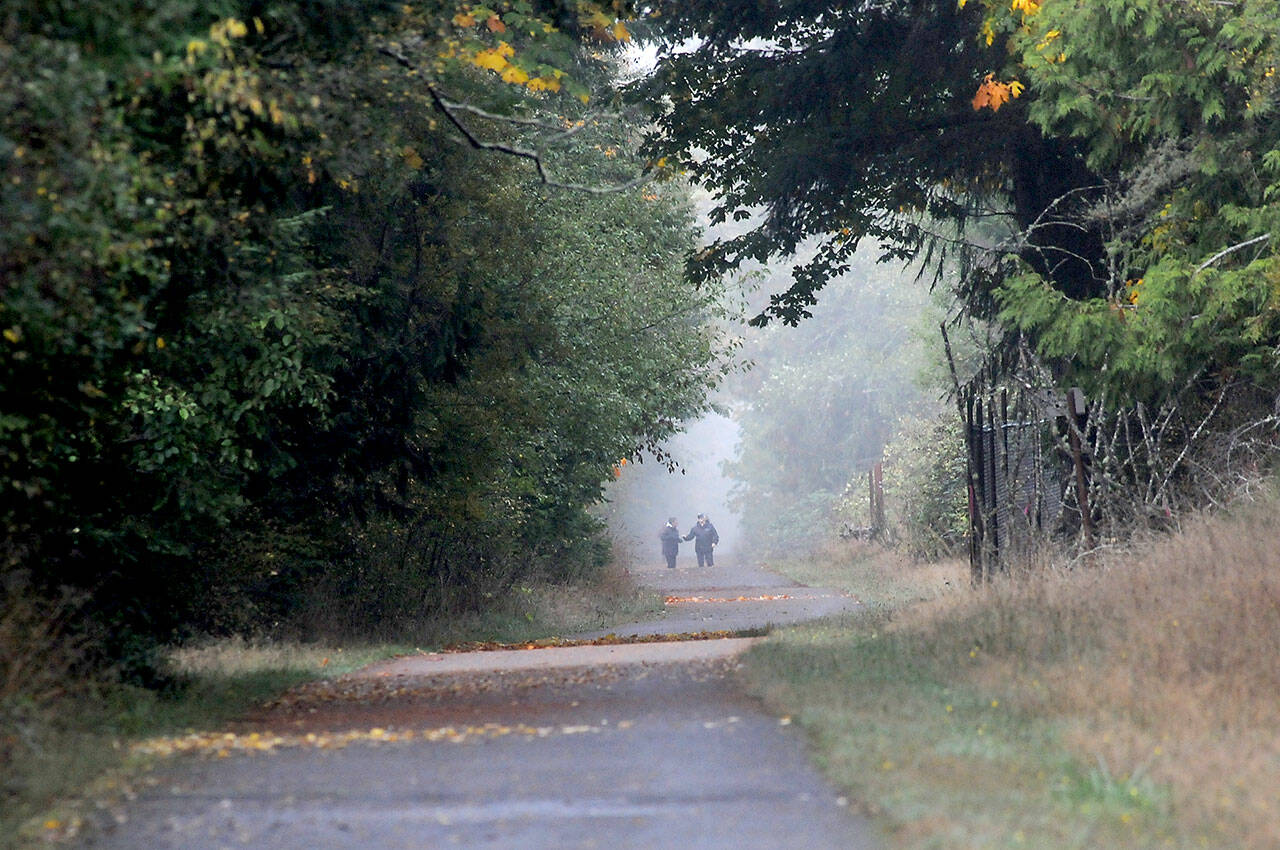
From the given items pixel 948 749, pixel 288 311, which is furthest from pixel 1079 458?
pixel 948 749

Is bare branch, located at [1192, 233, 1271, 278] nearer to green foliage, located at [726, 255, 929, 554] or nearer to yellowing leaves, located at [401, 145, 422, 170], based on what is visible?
yellowing leaves, located at [401, 145, 422, 170]

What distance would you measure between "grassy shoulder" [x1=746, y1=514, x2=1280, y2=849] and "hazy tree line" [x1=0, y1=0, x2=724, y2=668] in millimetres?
4249

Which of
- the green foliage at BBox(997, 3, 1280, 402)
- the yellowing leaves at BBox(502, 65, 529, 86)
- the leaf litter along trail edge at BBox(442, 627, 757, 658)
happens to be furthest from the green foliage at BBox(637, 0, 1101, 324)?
the yellowing leaves at BBox(502, 65, 529, 86)

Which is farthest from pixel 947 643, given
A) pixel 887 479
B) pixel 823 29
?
pixel 887 479

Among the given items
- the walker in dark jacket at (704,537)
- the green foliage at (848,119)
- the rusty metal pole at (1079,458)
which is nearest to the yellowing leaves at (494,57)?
the rusty metal pole at (1079,458)

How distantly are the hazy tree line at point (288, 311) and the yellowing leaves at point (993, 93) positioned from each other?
183 inches

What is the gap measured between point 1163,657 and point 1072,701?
3.73 ft

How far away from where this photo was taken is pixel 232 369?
12.2 m

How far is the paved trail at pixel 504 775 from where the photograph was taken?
6379mm

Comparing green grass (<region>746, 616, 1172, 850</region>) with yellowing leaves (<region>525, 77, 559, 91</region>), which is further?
yellowing leaves (<region>525, 77, 559, 91</region>)

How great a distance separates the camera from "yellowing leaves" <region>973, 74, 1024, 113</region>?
55.7 feet

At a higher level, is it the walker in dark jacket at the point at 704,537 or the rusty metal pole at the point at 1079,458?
the walker in dark jacket at the point at 704,537

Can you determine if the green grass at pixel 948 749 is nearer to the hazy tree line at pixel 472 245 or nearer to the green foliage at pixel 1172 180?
the green foliage at pixel 1172 180

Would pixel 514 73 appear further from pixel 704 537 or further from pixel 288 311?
pixel 704 537
